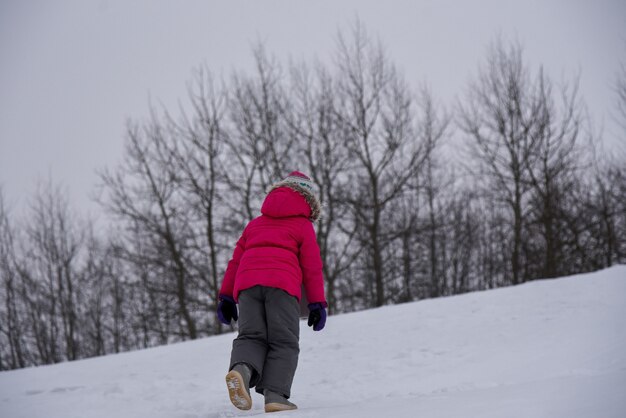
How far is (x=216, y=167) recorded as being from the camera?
46.9 ft

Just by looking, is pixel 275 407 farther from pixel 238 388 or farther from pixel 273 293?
pixel 273 293

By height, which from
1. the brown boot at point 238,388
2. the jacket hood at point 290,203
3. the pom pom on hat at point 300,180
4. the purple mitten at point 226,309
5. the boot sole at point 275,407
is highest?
the pom pom on hat at point 300,180

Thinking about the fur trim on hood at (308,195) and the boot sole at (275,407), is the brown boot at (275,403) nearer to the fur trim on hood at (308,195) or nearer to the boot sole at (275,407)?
the boot sole at (275,407)

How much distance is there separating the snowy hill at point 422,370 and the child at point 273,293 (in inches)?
13.3

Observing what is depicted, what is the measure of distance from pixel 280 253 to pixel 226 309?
64cm

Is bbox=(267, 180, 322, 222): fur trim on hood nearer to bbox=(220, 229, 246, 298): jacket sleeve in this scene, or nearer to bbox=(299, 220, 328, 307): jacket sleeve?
bbox=(299, 220, 328, 307): jacket sleeve

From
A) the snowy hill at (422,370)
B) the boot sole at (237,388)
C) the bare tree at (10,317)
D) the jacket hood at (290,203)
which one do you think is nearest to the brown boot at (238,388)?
the boot sole at (237,388)

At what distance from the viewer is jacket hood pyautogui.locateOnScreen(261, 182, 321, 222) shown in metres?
3.27

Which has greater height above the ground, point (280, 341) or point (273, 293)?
point (273, 293)

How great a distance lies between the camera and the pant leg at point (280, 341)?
2.90 m

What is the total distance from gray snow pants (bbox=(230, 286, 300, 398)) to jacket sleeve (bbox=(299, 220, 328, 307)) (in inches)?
5.3

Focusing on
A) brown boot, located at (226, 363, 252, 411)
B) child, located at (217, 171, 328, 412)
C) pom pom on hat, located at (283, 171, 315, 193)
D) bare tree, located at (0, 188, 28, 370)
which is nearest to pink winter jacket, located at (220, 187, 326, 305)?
child, located at (217, 171, 328, 412)

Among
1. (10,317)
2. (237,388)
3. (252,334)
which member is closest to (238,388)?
(237,388)

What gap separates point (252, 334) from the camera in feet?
9.87
